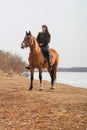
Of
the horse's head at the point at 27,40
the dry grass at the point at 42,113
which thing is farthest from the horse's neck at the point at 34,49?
the dry grass at the point at 42,113

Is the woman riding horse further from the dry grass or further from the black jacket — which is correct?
the dry grass

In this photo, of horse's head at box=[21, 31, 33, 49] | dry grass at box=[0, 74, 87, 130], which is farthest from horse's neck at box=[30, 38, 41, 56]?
dry grass at box=[0, 74, 87, 130]

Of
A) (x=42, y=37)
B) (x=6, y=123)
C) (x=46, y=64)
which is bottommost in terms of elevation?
(x=6, y=123)

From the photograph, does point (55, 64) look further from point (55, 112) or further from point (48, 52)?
point (55, 112)

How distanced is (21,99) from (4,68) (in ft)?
106

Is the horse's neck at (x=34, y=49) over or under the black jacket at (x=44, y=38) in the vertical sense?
under

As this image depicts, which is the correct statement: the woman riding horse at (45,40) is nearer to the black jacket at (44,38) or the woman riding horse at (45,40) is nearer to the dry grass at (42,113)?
the black jacket at (44,38)

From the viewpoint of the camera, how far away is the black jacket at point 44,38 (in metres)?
15.6

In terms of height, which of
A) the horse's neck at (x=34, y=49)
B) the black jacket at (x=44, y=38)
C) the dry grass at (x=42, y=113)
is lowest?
the dry grass at (x=42, y=113)

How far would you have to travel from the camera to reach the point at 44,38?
15688 millimetres

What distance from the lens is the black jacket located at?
1565 centimetres

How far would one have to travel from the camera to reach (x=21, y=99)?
40.4 ft

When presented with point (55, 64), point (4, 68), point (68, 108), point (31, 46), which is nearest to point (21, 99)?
point (68, 108)

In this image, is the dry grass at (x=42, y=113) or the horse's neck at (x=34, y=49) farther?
the horse's neck at (x=34, y=49)
